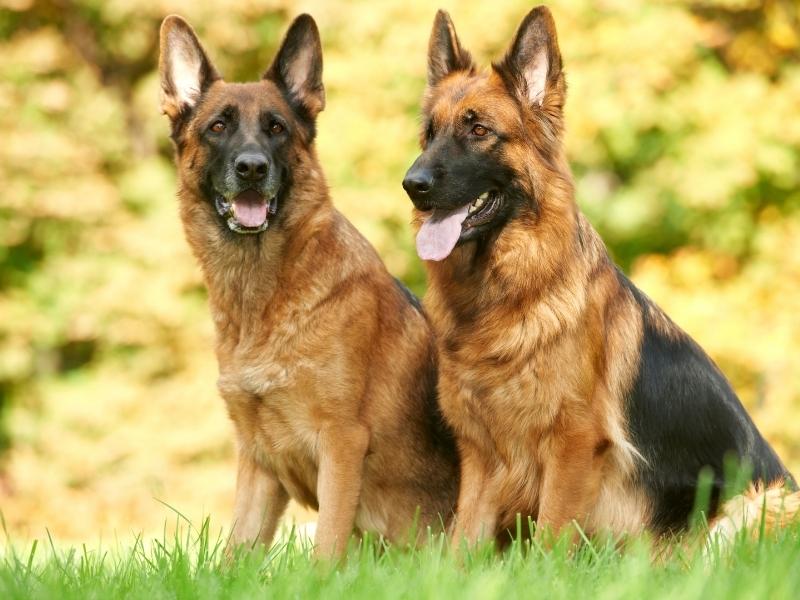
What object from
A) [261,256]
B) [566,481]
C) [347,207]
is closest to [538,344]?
[566,481]

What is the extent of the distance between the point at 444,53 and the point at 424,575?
95.4 inches

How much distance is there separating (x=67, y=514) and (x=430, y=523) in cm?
875

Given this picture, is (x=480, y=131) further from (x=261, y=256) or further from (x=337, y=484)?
(x=337, y=484)

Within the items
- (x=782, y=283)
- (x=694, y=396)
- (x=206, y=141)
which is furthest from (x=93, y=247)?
(x=694, y=396)

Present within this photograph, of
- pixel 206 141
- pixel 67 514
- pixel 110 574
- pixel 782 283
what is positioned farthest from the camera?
pixel 67 514

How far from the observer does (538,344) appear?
4.48m

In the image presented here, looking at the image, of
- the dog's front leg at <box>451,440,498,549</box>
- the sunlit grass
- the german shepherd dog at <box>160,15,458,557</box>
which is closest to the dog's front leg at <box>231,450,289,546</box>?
the german shepherd dog at <box>160,15,458,557</box>

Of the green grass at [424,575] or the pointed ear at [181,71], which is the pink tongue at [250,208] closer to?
the pointed ear at [181,71]

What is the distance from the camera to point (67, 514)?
12.9 m

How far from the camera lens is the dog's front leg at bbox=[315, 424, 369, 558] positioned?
15.4ft

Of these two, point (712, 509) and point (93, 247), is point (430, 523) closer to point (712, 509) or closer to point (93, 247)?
point (712, 509)

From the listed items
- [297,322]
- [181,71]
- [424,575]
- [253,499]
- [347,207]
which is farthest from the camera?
[347,207]

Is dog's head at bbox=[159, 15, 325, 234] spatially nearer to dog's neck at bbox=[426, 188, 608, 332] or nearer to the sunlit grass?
dog's neck at bbox=[426, 188, 608, 332]

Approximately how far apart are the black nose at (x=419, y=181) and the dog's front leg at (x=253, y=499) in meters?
1.43
